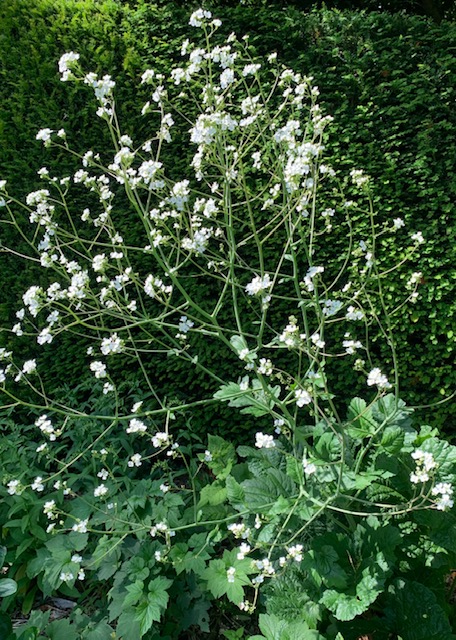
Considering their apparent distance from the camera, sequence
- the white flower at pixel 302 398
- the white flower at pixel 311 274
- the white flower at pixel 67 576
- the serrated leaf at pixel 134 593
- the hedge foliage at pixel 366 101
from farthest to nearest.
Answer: the hedge foliage at pixel 366 101 < the white flower at pixel 67 576 < the serrated leaf at pixel 134 593 < the white flower at pixel 311 274 < the white flower at pixel 302 398

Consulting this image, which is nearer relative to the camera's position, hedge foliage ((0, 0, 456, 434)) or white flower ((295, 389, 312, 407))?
white flower ((295, 389, 312, 407))

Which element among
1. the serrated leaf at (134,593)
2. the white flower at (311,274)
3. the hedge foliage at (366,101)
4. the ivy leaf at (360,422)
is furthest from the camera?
the hedge foliage at (366,101)

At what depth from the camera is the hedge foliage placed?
8.16 ft

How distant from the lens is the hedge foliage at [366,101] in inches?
97.9

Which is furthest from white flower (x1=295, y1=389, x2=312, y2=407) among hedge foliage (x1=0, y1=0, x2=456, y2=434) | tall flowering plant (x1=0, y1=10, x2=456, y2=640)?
hedge foliage (x1=0, y1=0, x2=456, y2=434)

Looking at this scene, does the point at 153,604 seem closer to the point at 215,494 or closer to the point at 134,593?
the point at 134,593

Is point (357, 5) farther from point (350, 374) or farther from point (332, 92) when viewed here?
point (350, 374)

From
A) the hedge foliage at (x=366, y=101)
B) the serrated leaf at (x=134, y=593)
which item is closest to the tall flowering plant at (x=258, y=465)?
the serrated leaf at (x=134, y=593)

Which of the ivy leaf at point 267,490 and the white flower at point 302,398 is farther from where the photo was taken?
the ivy leaf at point 267,490

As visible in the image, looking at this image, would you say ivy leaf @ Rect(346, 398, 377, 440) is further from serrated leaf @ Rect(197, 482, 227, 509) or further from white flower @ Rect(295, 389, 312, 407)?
serrated leaf @ Rect(197, 482, 227, 509)

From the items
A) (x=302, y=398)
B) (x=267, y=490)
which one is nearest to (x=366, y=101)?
(x=302, y=398)

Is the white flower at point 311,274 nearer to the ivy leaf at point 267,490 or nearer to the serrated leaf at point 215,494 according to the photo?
the ivy leaf at point 267,490

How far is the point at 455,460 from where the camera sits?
1755 mm

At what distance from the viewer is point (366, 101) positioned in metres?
2.59
